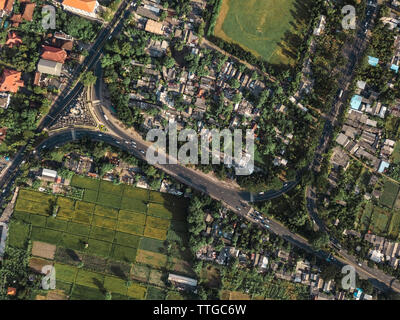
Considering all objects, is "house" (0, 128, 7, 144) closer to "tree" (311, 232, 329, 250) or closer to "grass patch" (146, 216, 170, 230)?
"grass patch" (146, 216, 170, 230)

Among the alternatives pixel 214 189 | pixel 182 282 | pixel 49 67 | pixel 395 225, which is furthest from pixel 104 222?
pixel 395 225

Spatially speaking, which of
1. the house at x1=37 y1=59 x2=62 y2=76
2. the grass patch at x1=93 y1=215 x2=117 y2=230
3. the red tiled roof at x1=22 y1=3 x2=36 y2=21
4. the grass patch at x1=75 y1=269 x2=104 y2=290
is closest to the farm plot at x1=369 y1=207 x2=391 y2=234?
the grass patch at x1=93 y1=215 x2=117 y2=230

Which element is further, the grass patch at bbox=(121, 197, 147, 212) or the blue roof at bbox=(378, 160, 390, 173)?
the grass patch at bbox=(121, 197, 147, 212)

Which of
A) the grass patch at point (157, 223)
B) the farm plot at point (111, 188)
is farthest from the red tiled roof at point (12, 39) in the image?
the grass patch at point (157, 223)

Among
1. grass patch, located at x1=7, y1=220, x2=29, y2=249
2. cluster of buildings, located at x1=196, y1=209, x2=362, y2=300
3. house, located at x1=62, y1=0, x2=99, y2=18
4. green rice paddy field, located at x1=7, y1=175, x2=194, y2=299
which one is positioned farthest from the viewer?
grass patch, located at x1=7, y1=220, x2=29, y2=249

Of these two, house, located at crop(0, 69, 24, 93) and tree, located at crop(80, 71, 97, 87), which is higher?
tree, located at crop(80, 71, 97, 87)

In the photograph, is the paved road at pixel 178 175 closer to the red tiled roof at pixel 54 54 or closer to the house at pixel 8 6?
the red tiled roof at pixel 54 54

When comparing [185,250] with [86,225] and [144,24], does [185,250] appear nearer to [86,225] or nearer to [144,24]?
[86,225]
